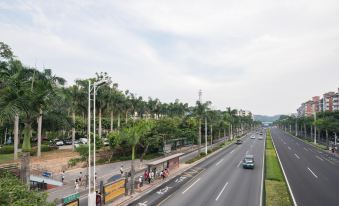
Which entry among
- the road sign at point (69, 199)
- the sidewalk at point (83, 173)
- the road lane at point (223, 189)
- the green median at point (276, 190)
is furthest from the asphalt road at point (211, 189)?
the sidewalk at point (83, 173)

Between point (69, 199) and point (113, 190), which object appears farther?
point (113, 190)

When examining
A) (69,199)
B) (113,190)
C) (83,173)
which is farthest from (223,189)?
(83,173)

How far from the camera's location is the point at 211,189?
1156 inches

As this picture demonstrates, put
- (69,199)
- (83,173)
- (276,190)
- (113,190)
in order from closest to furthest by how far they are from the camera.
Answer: (69,199), (113,190), (276,190), (83,173)

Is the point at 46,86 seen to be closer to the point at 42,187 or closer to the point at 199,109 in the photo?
the point at 42,187

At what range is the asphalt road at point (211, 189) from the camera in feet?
81.7

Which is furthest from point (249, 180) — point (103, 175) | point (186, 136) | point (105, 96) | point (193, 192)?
point (105, 96)

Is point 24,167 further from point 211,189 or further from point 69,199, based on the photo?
point 211,189

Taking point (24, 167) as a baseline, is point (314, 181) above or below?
below

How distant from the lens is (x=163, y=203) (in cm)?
2439

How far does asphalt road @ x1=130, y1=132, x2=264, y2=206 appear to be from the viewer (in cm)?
2491

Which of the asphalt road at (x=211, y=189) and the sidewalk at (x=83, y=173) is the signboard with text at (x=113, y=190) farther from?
the sidewalk at (x=83, y=173)

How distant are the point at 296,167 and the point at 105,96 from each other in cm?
4506

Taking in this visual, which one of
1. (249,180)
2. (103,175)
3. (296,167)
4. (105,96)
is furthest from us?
(105,96)
